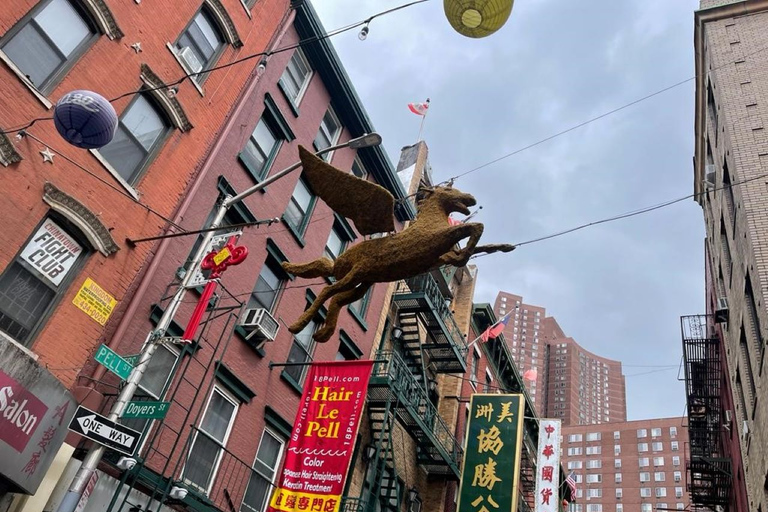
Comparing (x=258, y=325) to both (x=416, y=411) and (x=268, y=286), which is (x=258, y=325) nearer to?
(x=268, y=286)

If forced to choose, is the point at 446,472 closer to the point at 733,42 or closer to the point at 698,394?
the point at 698,394

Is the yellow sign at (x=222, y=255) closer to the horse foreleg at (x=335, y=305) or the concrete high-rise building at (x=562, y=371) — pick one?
the horse foreleg at (x=335, y=305)

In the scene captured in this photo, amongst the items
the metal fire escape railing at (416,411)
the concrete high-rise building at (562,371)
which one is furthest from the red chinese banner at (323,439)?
the concrete high-rise building at (562,371)

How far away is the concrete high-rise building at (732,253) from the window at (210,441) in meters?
12.7

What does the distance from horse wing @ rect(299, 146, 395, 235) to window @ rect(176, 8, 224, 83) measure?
8.04m

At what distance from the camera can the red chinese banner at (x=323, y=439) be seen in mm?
11829

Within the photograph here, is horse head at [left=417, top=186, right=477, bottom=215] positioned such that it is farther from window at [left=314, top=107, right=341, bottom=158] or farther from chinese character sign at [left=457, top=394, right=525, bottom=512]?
chinese character sign at [left=457, top=394, right=525, bottom=512]

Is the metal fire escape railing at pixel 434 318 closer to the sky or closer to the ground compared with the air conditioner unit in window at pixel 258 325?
closer to the sky

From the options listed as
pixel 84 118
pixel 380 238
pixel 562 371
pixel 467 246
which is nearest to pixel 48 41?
pixel 84 118

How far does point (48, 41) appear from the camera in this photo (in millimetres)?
10547

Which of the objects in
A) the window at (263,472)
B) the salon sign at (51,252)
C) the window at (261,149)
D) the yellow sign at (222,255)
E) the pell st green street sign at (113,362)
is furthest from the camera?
the window at (261,149)

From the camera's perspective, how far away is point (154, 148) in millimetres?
12547

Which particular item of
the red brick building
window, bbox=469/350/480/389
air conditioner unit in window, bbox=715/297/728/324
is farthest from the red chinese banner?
air conditioner unit in window, bbox=715/297/728/324

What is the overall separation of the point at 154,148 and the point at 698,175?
2751 cm
